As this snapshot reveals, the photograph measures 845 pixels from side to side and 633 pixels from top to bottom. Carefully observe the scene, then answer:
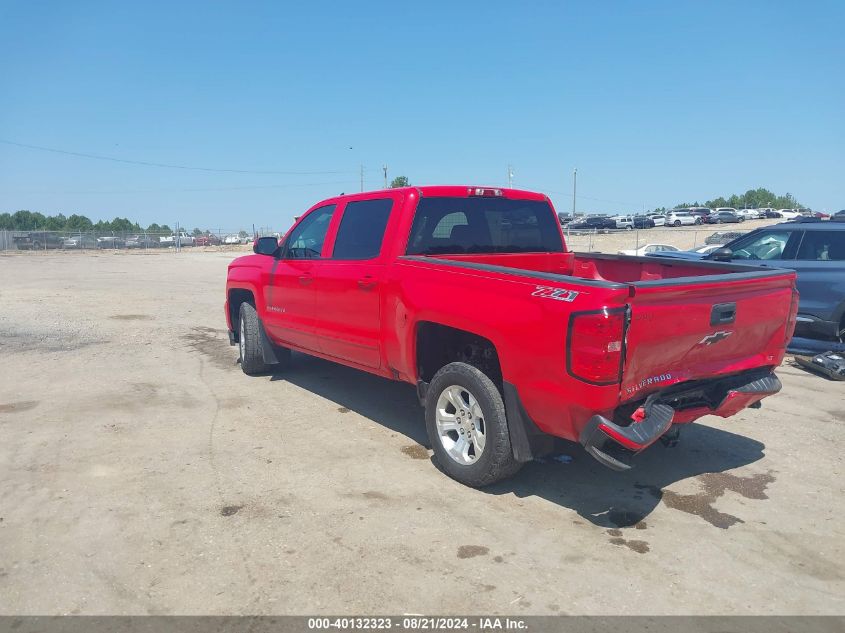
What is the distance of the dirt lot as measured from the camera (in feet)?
10.6

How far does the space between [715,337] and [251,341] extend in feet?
16.4

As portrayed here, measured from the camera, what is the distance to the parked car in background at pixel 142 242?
157 ft

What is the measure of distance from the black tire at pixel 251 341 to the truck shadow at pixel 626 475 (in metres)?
1.39

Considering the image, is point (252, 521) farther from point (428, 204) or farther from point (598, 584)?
point (428, 204)

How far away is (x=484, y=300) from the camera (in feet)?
13.5

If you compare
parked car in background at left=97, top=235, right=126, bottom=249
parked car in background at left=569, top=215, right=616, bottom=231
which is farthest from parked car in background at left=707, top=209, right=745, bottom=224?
parked car in background at left=97, top=235, right=126, bottom=249

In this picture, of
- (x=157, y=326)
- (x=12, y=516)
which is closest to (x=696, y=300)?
(x=12, y=516)

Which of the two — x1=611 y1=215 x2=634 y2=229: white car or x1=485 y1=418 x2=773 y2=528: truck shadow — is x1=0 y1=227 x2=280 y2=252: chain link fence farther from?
x1=485 y1=418 x2=773 y2=528: truck shadow

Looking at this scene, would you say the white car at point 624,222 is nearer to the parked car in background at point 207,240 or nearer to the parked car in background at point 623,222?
the parked car in background at point 623,222

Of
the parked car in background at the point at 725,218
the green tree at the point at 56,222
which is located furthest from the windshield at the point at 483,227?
the green tree at the point at 56,222

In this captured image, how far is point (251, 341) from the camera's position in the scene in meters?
7.40

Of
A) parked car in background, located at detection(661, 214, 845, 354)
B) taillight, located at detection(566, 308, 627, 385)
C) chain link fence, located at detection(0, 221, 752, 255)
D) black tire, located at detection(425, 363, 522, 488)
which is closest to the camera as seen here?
taillight, located at detection(566, 308, 627, 385)

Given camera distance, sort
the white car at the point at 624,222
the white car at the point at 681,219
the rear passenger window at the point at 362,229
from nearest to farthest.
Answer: the rear passenger window at the point at 362,229, the white car at the point at 624,222, the white car at the point at 681,219

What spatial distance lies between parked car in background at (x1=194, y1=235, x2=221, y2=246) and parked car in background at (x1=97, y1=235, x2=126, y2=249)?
8.73 meters
